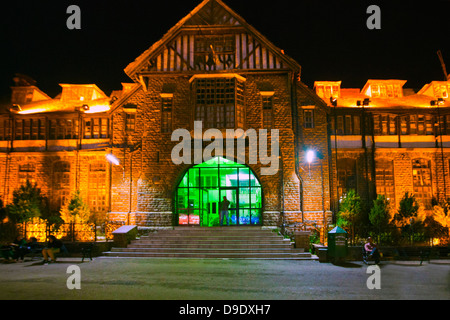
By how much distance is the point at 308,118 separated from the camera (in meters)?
22.6

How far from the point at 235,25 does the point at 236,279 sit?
15.5m

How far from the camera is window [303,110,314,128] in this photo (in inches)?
887

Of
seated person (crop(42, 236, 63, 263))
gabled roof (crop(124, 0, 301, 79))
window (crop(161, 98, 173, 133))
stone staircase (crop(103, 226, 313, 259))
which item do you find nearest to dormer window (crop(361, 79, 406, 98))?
gabled roof (crop(124, 0, 301, 79))

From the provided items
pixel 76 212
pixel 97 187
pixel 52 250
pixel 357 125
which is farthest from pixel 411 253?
pixel 97 187

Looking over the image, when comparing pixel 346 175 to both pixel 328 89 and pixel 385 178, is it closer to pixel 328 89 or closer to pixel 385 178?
pixel 385 178

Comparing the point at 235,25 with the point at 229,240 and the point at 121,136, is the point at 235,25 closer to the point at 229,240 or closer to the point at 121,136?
the point at 121,136

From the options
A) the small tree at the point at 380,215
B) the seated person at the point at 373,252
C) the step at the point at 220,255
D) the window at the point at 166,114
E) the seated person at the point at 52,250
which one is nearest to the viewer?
the seated person at the point at 373,252

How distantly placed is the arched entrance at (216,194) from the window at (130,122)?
4454mm

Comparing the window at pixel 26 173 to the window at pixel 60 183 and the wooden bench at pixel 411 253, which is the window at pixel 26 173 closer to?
the window at pixel 60 183

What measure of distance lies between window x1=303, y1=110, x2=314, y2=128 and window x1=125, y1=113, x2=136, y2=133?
10.5 m

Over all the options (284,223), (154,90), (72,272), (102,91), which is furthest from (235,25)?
(72,272)

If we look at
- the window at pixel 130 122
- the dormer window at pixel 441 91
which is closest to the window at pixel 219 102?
the window at pixel 130 122

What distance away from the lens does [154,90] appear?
21.9 m

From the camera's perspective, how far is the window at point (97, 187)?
2333cm
